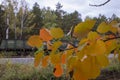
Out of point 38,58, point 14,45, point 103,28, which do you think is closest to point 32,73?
point 38,58

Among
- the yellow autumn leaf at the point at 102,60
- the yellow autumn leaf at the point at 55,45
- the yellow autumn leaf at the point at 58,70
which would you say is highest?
the yellow autumn leaf at the point at 55,45

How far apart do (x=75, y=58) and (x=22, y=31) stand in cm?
3675

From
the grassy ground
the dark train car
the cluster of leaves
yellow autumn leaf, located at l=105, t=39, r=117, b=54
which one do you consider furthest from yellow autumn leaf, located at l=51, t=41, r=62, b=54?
the dark train car

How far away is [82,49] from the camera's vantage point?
2.25 ft

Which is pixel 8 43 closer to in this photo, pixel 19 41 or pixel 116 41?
pixel 19 41

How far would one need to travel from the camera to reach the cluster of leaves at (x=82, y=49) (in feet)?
2.23

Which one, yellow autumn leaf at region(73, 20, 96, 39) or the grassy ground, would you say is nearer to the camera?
yellow autumn leaf at region(73, 20, 96, 39)

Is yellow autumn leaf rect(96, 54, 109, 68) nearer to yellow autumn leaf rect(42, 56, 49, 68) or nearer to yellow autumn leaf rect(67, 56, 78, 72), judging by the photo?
yellow autumn leaf rect(67, 56, 78, 72)

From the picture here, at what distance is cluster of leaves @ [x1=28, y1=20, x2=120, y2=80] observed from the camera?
0.68m

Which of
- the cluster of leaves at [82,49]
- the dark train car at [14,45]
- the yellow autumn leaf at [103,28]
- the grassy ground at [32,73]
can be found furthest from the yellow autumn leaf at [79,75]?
the dark train car at [14,45]

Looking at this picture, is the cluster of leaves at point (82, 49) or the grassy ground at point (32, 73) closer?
the cluster of leaves at point (82, 49)

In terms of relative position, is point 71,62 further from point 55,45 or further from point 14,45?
point 14,45

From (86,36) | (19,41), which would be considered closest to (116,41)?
(86,36)

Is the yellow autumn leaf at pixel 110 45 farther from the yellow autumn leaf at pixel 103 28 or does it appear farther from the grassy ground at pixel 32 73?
the grassy ground at pixel 32 73
